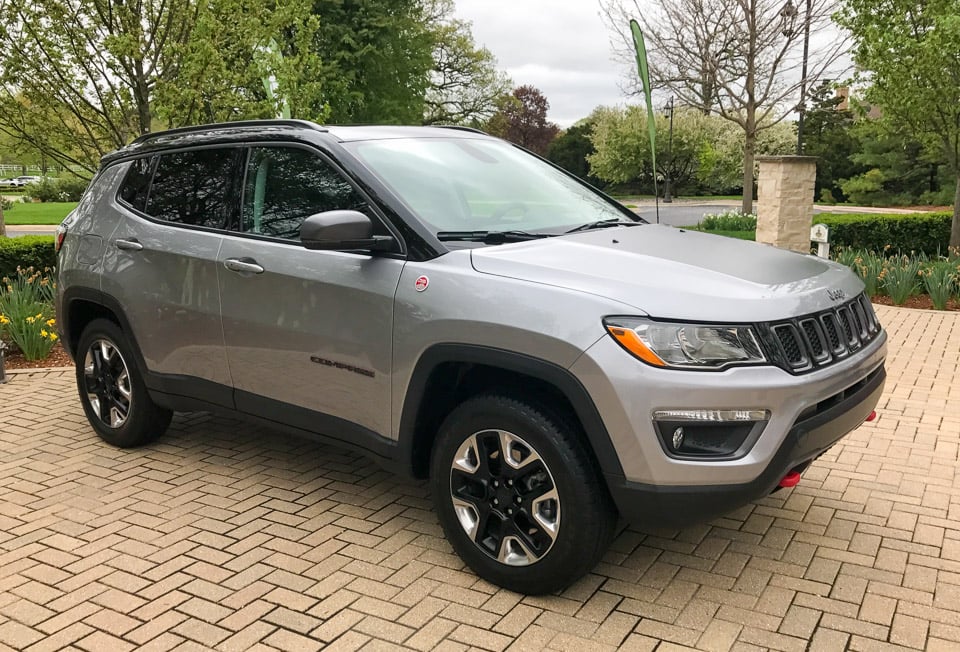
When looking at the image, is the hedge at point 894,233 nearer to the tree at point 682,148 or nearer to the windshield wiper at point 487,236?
the windshield wiper at point 487,236

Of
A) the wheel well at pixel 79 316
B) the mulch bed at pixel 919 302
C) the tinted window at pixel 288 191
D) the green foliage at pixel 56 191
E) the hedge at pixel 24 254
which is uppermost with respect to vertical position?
the green foliage at pixel 56 191

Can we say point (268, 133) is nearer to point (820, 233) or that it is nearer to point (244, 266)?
point (244, 266)

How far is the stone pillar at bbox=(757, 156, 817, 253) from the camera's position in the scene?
11.0m

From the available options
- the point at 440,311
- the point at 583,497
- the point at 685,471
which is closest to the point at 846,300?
the point at 685,471

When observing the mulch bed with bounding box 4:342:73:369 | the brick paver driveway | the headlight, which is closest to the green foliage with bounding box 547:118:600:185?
the mulch bed with bounding box 4:342:73:369

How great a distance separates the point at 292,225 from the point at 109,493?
187 centimetres

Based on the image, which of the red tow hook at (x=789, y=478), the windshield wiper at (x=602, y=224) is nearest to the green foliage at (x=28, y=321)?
→ the windshield wiper at (x=602, y=224)

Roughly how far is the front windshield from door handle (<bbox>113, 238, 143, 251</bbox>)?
5.21 ft

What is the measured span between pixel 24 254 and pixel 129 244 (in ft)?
18.2

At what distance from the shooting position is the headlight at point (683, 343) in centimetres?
284

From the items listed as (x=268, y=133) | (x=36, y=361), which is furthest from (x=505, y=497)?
(x=36, y=361)

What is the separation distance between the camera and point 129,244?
15.4ft

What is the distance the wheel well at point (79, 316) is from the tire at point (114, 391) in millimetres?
88

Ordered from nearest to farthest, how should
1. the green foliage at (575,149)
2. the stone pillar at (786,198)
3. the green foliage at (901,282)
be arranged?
the green foliage at (901,282) < the stone pillar at (786,198) < the green foliage at (575,149)
